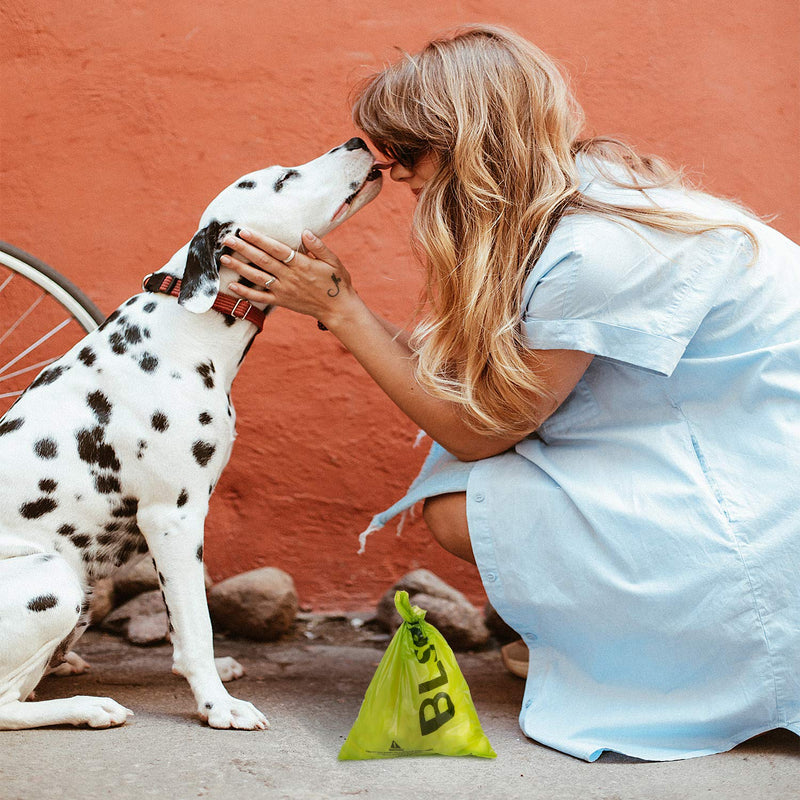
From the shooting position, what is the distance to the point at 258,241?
2.16m

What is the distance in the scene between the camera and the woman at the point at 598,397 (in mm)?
1956

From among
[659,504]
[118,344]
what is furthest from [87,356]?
[659,504]

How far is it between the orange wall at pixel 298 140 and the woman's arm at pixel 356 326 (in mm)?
954

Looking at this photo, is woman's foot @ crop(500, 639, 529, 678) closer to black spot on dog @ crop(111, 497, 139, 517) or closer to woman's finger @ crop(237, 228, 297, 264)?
black spot on dog @ crop(111, 497, 139, 517)

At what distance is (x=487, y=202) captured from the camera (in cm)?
207

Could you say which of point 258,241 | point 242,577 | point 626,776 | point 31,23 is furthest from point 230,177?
point 626,776

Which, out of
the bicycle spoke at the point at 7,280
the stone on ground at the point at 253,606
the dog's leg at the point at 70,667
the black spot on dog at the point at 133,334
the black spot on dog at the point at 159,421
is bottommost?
the stone on ground at the point at 253,606

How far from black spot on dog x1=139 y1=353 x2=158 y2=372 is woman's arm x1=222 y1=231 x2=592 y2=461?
0.25 meters

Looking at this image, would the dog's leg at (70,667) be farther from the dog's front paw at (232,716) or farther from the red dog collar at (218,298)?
the red dog collar at (218,298)

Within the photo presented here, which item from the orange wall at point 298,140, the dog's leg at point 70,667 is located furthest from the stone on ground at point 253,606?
the dog's leg at point 70,667

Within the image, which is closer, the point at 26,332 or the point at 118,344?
the point at 118,344

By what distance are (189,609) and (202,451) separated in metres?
0.36

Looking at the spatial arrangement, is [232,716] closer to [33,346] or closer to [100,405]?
[100,405]

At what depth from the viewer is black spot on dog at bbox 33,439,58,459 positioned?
6.86 feet
